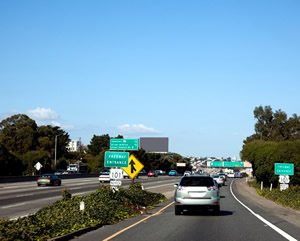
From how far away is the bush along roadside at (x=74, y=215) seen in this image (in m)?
11.2

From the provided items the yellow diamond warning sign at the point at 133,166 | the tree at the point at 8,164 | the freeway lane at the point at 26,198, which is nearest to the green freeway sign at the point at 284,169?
the yellow diamond warning sign at the point at 133,166

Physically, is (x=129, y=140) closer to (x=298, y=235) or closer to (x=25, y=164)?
(x=298, y=235)

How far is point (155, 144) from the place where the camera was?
172750 millimetres

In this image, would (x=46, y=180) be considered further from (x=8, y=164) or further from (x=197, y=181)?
(x=197, y=181)

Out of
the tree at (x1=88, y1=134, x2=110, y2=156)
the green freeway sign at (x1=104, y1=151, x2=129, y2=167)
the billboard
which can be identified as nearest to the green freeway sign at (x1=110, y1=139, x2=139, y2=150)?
the green freeway sign at (x1=104, y1=151, x2=129, y2=167)

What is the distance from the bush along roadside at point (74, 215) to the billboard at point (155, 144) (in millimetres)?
145532

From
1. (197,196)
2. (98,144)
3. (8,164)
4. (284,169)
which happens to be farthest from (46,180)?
(98,144)

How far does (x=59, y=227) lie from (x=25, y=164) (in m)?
69.6

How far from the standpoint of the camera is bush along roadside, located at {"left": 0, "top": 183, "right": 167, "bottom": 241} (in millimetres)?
11156

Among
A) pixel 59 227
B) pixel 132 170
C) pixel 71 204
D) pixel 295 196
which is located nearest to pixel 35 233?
pixel 59 227

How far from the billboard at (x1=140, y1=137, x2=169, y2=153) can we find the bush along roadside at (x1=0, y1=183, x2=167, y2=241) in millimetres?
145532

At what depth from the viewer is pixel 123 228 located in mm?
14773

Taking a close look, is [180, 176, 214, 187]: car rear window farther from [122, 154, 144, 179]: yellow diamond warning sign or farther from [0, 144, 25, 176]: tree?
[0, 144, 25, 176]: tree

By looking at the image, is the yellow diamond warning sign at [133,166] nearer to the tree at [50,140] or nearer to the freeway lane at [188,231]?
the freeway lane at [188,231]
